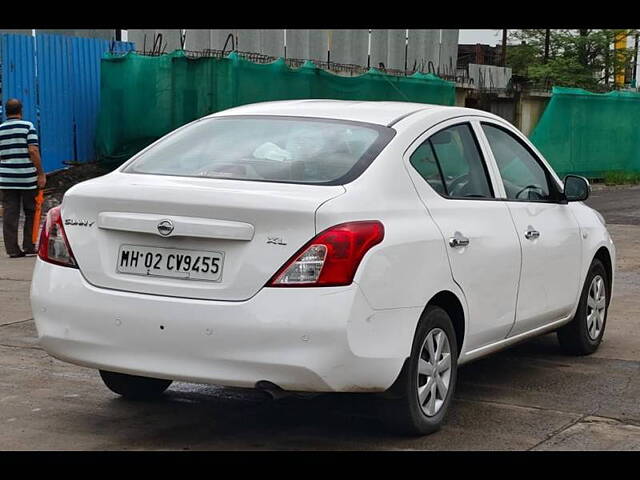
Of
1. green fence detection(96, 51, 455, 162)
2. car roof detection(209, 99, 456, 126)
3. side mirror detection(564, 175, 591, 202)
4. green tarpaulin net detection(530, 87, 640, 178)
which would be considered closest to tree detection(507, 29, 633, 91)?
green tarpaulin net detection(530, 87, 640, 178)

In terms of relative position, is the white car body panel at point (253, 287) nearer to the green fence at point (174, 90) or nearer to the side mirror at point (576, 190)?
the side mirror at point (576, 190)

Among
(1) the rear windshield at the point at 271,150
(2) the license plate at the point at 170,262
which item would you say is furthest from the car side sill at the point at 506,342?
(2) the license plate at the point at 170,262

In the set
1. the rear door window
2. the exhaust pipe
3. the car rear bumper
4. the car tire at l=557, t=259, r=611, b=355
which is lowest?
the car tire at l=557, t=259, r=611, b=355

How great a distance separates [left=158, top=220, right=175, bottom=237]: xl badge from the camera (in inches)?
205

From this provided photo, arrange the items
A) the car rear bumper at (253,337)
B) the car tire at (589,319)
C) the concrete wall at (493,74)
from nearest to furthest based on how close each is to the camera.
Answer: the car rear bumper at (253,337)
the car tire at (589,319)
the concrete wall at (493,74)

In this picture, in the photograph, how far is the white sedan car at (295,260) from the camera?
→ 5055 mm

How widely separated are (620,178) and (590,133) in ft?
4.57

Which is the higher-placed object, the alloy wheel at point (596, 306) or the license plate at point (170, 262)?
the license plate at point (170, 262)

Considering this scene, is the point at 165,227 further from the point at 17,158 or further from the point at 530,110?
the point at 530,110

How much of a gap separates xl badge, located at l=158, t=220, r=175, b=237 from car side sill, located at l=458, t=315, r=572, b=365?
171 centimetres

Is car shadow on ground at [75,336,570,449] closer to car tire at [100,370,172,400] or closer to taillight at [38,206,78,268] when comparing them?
car tire at [100,370,172,400]

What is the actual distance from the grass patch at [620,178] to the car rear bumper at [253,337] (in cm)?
2060
